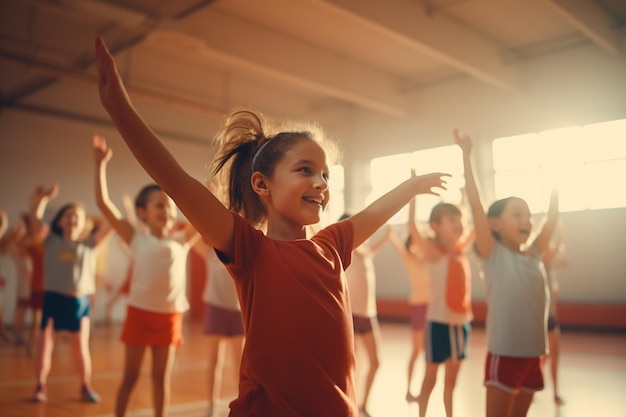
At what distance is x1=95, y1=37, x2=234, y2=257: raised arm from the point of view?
1.05 m

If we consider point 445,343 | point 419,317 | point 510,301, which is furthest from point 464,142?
point 419,317

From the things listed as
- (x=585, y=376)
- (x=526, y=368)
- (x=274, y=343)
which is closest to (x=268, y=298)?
(x=274, y=343)

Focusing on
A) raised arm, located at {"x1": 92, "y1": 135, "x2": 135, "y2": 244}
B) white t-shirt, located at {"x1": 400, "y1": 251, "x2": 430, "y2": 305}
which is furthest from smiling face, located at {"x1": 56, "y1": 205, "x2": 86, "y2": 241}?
white t-shirt, located at {"x1": 400, "y1": 251, "x2": 430, "y2": 305}

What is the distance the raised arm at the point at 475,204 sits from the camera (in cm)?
216

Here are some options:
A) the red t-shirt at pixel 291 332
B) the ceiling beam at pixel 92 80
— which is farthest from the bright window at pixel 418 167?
the red t-shirt at pixel 291 332

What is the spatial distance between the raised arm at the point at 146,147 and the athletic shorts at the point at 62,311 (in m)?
3.29

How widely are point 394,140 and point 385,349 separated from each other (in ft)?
16.9

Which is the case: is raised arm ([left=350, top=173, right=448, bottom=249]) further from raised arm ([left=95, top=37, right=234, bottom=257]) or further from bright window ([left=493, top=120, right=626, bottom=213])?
bright window ([left=493, top=120, right=626, bottom=213])

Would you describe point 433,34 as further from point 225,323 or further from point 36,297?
point 36,297

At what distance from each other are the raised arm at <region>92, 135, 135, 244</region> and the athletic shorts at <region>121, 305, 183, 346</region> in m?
0.43

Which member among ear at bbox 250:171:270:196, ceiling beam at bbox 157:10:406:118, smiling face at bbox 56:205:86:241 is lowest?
smiling face at bbox 56:205:86:241

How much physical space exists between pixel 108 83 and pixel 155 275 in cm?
189

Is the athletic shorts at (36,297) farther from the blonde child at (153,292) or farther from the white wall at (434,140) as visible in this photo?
the white wall at (434,140)

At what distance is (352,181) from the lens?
1100 centimetres
